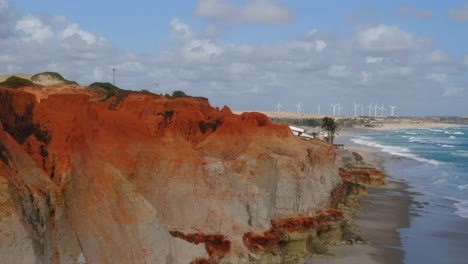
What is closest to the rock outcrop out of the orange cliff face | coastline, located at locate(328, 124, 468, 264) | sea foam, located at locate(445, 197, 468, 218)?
the orange cliff face

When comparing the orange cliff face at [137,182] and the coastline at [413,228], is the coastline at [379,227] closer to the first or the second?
the coastline at [413,228]

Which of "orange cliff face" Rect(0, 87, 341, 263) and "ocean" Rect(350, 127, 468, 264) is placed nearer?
"orange cliff face" Rect(0, 87, 341, 263)

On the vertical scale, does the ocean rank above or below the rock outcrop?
below

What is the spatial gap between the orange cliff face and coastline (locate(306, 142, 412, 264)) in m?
3.15

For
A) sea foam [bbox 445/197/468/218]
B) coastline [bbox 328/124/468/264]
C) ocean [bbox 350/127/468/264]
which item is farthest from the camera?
sea foam [bbox 445/197/468/218]

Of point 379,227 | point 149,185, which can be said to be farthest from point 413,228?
point 149,185

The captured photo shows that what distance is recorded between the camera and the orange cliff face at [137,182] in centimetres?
1622

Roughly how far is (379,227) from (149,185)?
19.3 m

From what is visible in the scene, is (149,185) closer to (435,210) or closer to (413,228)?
(413,228)

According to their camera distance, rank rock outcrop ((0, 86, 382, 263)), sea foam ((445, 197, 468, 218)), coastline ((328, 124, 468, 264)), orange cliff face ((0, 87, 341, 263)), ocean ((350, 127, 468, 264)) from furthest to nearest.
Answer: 1. sea foam ((445, 197, 468, 218))
2. ocean ((350, 127, 468, 264))
3. coastline ((328, 124, 468, 264))
4. rock outcrop ((0, 86, 382, 263))
5. orange cliff face ((0, 87, 341, 263))

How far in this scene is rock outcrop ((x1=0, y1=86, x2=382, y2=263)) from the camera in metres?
16.4

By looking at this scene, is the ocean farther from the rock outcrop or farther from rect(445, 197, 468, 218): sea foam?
the rock outcrop

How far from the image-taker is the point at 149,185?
23.2 m

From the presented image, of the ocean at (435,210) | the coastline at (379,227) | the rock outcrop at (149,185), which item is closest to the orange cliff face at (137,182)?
the rock outcrop at (149,185)
